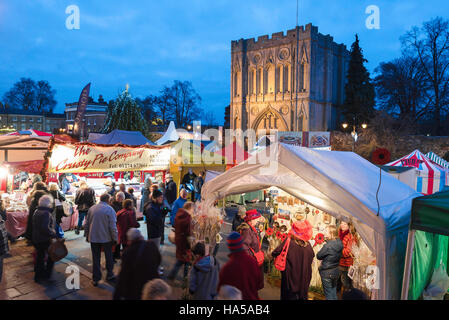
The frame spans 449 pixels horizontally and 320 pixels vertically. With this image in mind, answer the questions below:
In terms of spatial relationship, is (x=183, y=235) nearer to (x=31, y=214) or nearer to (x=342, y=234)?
(x=342, y=234)

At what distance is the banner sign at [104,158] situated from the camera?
6.78 m

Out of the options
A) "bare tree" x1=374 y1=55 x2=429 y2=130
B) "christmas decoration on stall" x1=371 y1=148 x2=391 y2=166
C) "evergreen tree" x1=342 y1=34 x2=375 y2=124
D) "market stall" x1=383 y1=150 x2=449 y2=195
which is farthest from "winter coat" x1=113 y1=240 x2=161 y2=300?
"bare tree" x1=374 y1=55 x2=429 y2=130

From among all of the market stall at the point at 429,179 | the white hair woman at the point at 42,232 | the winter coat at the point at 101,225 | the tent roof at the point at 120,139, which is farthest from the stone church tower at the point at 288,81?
the white hair woman at the point at 42,232

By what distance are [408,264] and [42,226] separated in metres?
5.59

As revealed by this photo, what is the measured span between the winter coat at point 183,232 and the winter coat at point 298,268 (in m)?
1.87

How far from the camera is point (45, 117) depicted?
67.1 meters

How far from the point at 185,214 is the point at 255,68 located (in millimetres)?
37860

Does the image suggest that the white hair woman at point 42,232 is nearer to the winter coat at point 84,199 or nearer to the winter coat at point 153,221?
the winter coat at point 153,221

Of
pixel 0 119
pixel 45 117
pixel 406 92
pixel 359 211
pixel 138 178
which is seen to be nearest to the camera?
pixel 359 211

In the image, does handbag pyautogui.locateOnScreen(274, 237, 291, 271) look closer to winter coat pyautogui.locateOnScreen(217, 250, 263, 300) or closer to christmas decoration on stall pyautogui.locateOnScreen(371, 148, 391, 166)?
winter coat pyautogui.locateOnScreen(217, 250, 263, 300)

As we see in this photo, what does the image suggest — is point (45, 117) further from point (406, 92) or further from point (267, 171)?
point (267, 171)

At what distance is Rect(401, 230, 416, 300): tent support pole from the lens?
3.66 metres

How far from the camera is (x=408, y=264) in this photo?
3709mm
